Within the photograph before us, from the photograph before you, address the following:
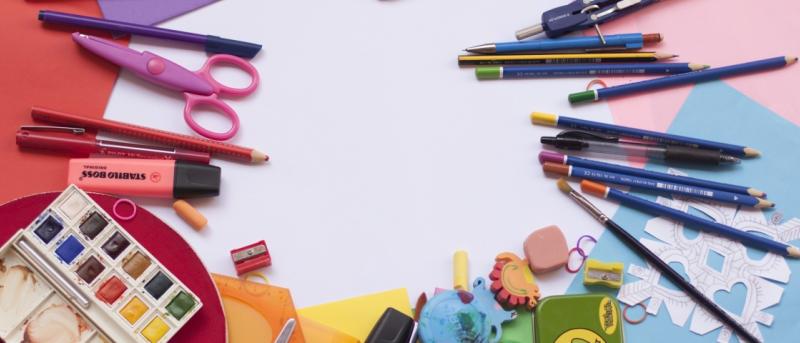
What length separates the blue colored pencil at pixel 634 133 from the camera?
96cm

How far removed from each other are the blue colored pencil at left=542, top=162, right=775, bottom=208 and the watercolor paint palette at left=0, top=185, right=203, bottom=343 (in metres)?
0.46

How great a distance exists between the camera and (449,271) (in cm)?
91

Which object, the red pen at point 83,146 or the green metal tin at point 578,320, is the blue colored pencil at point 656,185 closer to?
the green metal tin at point 578,320

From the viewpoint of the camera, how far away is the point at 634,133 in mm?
962

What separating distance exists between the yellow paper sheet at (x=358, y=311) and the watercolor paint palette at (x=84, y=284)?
14 cm

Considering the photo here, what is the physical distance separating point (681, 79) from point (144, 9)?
0.70m

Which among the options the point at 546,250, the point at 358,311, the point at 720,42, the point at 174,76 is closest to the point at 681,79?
the point at 720,42

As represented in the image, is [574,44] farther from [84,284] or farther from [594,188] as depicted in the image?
[84,284]

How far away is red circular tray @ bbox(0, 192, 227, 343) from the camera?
821 millimetres

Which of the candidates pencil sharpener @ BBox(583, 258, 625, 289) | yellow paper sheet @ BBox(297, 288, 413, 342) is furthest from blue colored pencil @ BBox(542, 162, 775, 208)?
yellow paper sheet @ BBox(297, 288, 413, 342)

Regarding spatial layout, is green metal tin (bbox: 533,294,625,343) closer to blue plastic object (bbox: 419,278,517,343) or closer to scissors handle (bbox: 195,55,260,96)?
blue plastic object (bbox: 419,278,517,343)

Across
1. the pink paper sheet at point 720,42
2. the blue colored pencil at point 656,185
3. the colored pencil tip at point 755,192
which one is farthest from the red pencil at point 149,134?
the colored pencil tip at point 755,192

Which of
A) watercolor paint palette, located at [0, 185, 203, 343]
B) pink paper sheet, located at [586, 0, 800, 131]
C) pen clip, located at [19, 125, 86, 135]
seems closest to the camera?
watercolor paint palette, located at [0, 185, 203, 343]

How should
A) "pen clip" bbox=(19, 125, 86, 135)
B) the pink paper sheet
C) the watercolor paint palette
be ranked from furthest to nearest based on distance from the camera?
the pink paper sheet
"pen clip" bbox=(19, 125, 86, 135)
the watercolor paint palette
